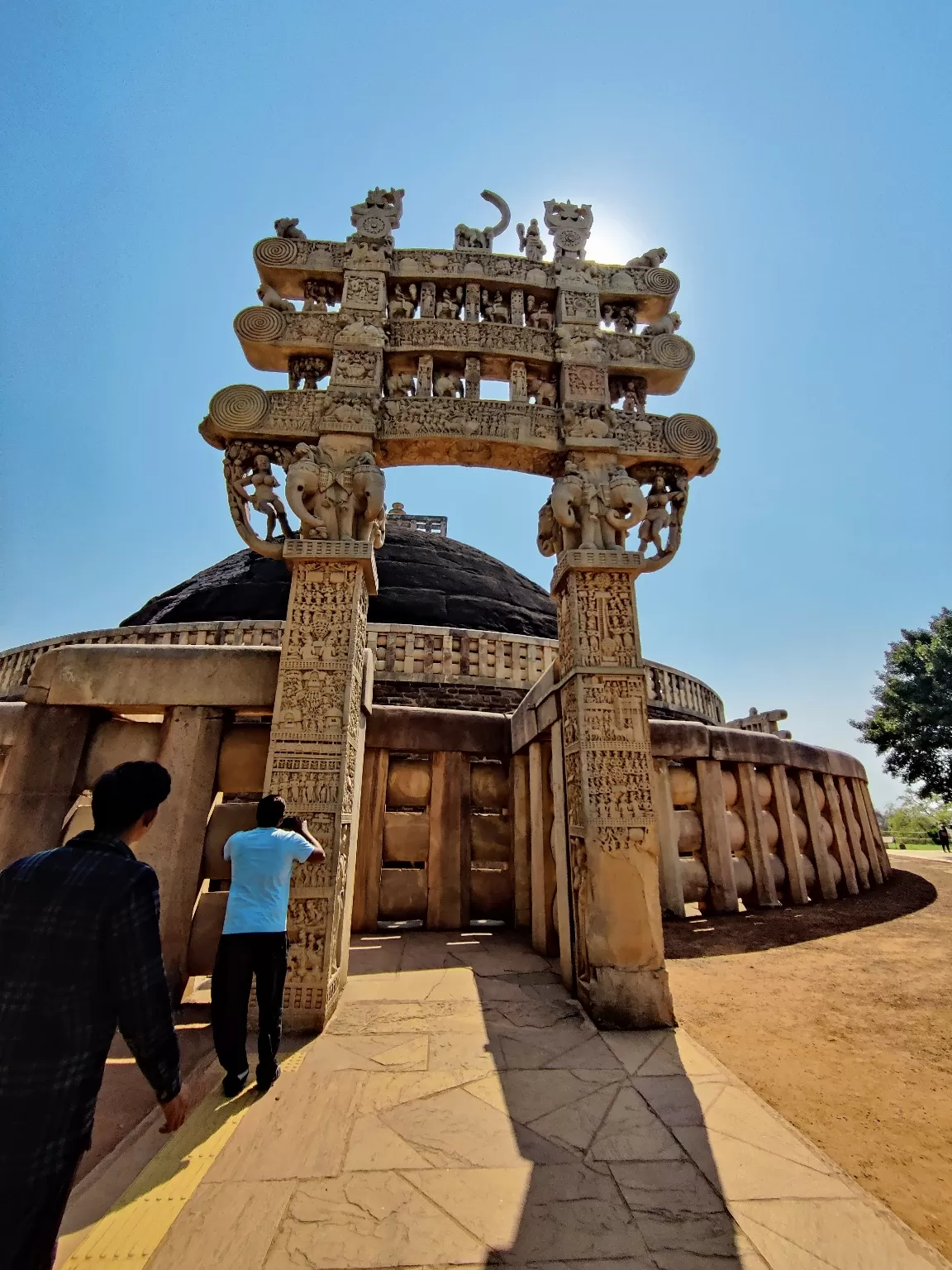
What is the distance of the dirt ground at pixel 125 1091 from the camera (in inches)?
94.8

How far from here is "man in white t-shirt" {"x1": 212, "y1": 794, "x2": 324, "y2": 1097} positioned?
2.77 metres

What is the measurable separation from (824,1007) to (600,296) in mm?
6547

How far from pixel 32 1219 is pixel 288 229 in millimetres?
6993

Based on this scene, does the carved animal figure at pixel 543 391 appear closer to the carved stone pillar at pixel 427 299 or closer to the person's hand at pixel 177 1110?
the carved stone pillar at pixel 427 299

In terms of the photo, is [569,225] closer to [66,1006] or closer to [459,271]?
[459,271]

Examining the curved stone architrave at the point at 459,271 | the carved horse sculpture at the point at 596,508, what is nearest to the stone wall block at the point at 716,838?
the carved horse sculpture at the point at 596,508

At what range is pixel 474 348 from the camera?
5.37 metres

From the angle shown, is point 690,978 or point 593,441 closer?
point 690,978

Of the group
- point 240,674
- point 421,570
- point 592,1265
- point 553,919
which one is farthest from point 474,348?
point 421,570

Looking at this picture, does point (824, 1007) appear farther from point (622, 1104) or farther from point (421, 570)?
point (421, 570)

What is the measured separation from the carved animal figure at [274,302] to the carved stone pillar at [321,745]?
99.7 inches

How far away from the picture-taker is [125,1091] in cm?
279

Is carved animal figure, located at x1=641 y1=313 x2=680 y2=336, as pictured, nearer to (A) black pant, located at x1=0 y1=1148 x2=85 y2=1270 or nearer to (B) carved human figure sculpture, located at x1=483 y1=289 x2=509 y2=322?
(B) carved human figure sculpture, located at x1=483 y1=289 x2=509 y2=322

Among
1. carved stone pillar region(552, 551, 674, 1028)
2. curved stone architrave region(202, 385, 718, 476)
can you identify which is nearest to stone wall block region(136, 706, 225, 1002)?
curved stone architrave region(202, 385, 718, 476)
